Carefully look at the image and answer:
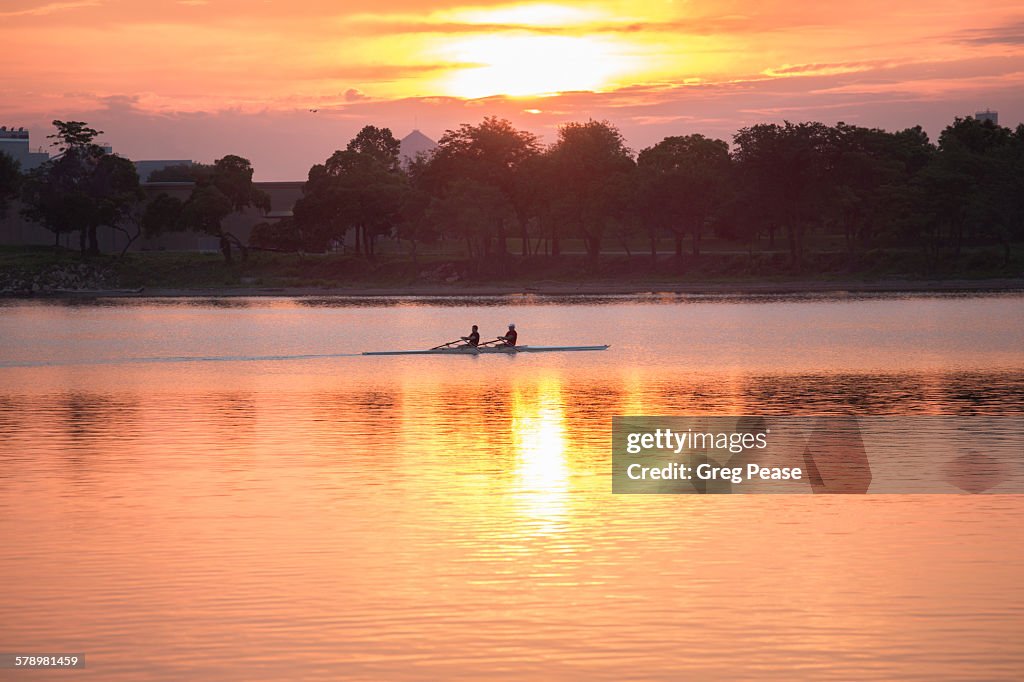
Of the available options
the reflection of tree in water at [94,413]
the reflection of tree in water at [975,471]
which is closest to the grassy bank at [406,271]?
the reflection of tree in water at [94,413]

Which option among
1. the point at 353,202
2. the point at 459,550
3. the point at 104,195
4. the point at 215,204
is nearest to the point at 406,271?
the point at 353,202

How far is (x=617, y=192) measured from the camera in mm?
153500

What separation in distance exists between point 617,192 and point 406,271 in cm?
3202

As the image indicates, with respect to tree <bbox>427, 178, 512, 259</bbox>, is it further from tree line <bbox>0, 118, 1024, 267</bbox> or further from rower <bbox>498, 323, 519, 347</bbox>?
rower <bbox>498, 323, 519, 347</bbox>

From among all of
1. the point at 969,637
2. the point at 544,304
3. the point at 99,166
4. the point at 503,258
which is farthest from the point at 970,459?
the point at 99,166

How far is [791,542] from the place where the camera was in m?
22.3

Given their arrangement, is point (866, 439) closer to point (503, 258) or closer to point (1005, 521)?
point (1005, 521)

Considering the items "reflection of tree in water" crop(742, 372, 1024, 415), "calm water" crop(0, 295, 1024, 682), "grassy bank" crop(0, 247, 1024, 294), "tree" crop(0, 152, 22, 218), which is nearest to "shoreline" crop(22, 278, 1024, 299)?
"grassy bank" crop(0, 247, 1024, 294)

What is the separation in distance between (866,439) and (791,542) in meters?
13.1

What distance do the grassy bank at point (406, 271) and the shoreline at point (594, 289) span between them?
421 mm

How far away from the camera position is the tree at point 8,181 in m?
172

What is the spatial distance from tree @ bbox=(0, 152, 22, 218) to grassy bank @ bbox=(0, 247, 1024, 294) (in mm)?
7302

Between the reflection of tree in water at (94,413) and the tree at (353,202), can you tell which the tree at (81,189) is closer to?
the tree at (353,202)

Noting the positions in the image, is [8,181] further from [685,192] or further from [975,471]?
[975,471]
